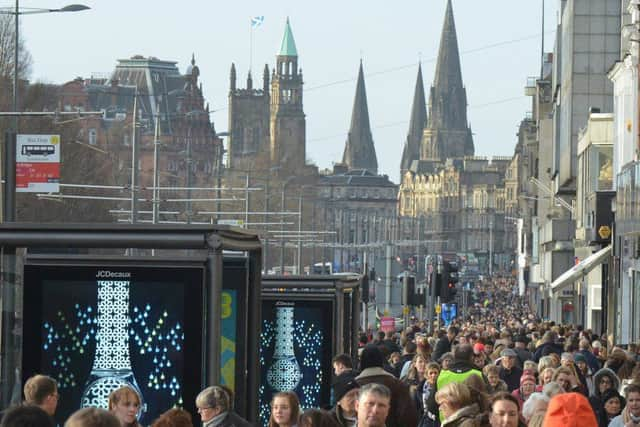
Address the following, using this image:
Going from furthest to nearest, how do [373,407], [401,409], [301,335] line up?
1. [301,335]
2. [401,409]
3. [373,407]

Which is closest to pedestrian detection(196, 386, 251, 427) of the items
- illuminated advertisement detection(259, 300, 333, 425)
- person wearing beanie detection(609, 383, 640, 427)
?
person wearing beanie detection(609, 383, 640, 427)

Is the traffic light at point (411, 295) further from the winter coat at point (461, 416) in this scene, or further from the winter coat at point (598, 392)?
the winter coat at point (461, 416)

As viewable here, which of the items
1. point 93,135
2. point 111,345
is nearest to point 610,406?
point 111,345

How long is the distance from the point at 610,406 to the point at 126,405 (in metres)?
6.09

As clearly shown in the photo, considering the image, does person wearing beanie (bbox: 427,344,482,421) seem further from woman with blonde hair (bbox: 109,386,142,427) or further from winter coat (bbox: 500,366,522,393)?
woman with blonde hair (bbox: 109,386,142,427)

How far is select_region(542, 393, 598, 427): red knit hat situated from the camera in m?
10.7

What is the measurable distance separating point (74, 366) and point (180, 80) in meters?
180

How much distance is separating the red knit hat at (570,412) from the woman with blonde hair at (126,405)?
7.05 feet

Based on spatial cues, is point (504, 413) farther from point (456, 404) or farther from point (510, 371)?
point (510, 371)

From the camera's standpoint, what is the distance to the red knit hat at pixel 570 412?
10664mm

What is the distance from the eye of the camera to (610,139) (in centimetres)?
6262

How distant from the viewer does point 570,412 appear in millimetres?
10672

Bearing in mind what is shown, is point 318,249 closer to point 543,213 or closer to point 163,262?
point 543,213

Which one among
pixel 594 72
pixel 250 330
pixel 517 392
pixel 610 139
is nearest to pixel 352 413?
pixel 250 330
